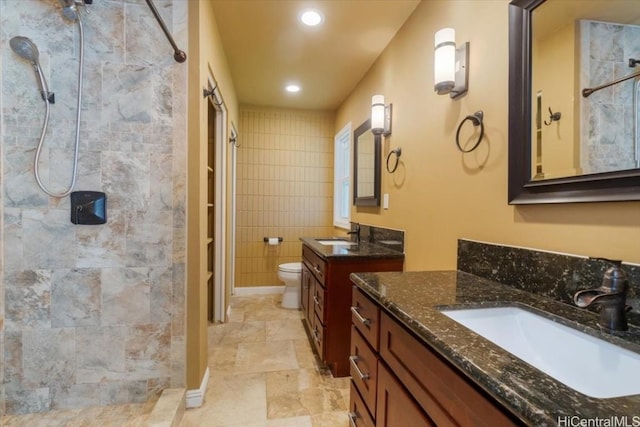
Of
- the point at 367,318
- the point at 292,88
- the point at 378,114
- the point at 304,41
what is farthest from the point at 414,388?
the point at 292,88

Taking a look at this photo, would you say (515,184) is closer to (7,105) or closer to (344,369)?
(344,369)

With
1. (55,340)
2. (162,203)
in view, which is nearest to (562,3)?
(162,203)

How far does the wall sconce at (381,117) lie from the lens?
7.61 ft

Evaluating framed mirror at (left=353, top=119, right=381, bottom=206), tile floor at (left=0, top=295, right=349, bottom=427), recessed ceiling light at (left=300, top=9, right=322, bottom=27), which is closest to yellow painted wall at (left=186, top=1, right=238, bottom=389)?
tile floor at (left=0, top=295, right=349, bottom=427)

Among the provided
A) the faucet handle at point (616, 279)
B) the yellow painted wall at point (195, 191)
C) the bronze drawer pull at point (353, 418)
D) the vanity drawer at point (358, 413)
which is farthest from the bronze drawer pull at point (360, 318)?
the yellow painted wall at point (195, 191)

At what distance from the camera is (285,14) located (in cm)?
203

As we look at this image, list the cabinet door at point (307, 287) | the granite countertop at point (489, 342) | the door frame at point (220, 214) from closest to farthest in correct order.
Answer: the granite countertop at point (489, 342) → the cabinet door at point (307, 287) → the door frame at point (220, 214)

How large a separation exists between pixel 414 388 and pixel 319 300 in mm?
1349

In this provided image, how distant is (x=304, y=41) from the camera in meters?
2.34

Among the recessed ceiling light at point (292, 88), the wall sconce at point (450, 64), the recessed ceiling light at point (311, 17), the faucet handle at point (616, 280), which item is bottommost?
the faucet handle at point (616, 280)

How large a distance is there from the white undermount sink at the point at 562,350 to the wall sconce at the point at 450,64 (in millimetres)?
1092

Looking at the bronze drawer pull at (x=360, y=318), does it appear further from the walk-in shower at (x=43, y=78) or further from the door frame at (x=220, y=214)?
the door frame at (x=220, y=214)

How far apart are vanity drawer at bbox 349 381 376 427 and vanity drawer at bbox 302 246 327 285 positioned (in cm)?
80

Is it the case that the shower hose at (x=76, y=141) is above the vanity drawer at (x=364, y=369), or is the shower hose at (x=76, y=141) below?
above
